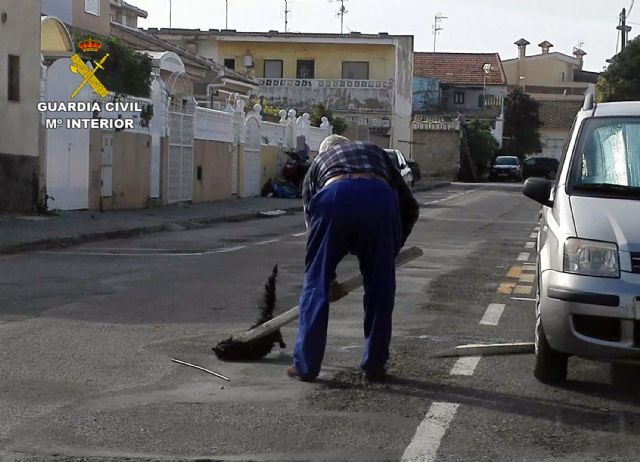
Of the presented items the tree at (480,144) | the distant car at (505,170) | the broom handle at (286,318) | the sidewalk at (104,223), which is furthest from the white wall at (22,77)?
the tree at (480,144)

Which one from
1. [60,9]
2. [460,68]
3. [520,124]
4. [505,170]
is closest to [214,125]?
[60,9]

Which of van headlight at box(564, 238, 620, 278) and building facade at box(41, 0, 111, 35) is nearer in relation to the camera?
van headlight at box(564, 238, 620, 278)

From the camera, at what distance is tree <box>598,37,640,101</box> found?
49750mm

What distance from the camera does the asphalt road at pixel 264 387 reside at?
18.7 feet

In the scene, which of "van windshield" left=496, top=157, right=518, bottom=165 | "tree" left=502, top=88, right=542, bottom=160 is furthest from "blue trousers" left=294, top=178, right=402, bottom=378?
"tree" left=502, top=88, right=542, bottom=160

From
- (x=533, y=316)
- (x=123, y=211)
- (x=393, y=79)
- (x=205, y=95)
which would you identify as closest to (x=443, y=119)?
(x=393, y=79)

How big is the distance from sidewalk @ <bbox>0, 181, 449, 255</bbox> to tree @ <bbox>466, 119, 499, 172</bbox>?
41.9 metres

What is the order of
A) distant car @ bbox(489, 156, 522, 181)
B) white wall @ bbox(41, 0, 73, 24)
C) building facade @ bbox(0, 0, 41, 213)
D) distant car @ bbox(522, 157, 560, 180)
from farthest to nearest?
distant car @ bbox(489, 156, 522, 181), white wall @ bbox(41, 0, 73, 24), distant car @ bbox(522, 157, 560, 180), building facade @ bbox(0, 0, 41, 213)

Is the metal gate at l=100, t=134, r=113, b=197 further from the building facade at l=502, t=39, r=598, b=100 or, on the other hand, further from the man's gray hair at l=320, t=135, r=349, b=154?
the building facade at l=502, t=39, r=598, b=100

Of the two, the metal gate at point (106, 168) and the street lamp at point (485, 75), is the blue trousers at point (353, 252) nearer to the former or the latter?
the metal gate at point (106, 168)

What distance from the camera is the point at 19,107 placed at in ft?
74.6

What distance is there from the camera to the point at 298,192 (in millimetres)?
38531

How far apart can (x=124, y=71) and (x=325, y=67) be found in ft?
124

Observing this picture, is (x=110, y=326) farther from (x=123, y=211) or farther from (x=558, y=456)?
(x=123, y=211)
